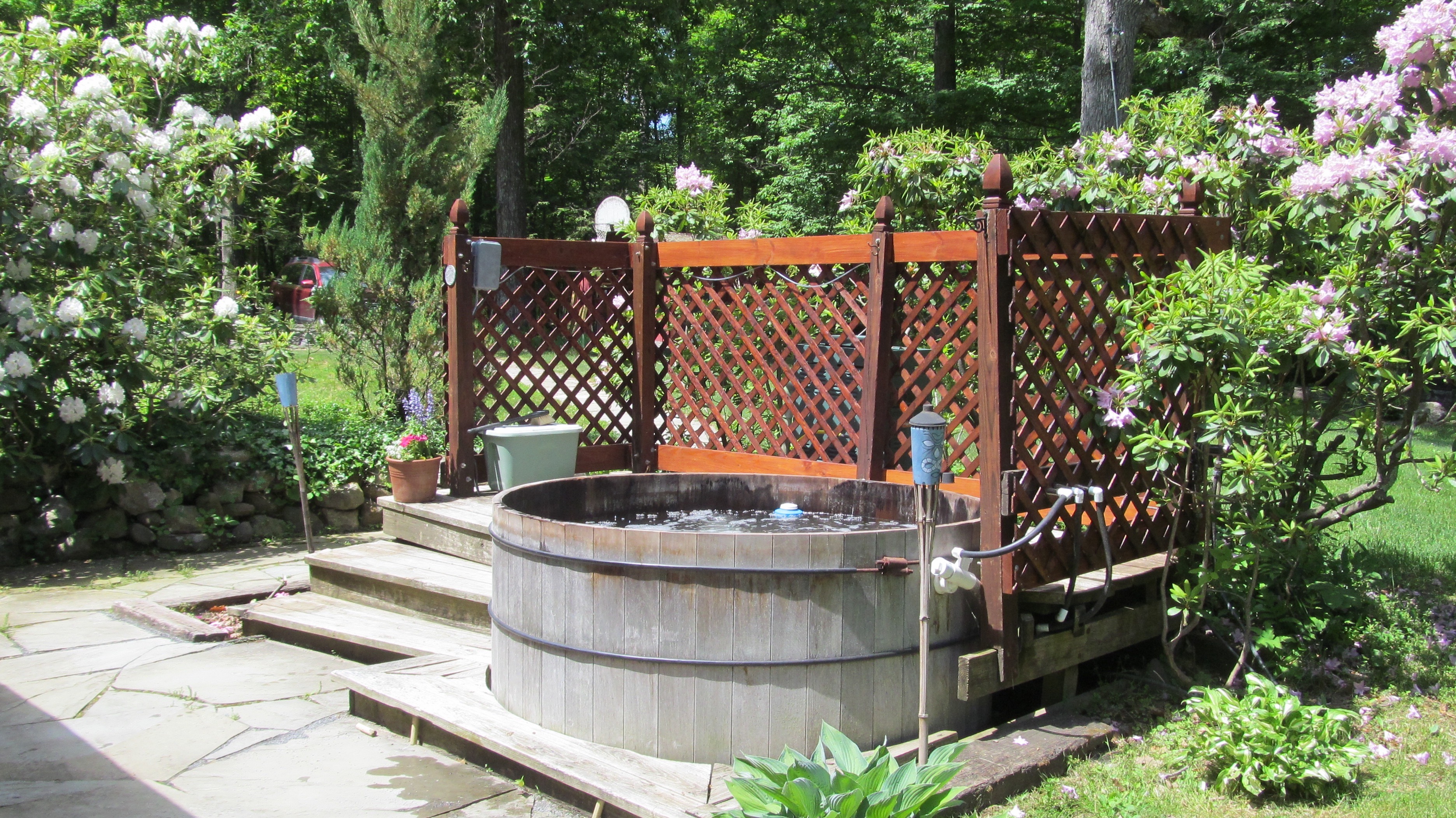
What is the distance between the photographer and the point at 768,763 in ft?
8.27

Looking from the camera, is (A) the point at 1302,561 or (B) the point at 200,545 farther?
(B) the point at 200,545

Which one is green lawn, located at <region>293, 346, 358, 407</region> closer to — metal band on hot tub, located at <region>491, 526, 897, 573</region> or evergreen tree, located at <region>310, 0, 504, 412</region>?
evergreen tree, located at <region>310, 0, 504, 412</region>

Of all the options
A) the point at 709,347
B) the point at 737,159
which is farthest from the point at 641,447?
the point at 737,159

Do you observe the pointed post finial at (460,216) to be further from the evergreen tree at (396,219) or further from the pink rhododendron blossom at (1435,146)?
the pink rhododendron blossom at (1435,146)

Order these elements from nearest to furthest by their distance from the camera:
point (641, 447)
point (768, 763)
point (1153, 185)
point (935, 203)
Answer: point (768, 763) < point (1153, 185) < point (935, 203) < point (641, 447)

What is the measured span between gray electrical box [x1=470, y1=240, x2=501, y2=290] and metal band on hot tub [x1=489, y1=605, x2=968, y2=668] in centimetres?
277

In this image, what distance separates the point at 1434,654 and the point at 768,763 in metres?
3.08

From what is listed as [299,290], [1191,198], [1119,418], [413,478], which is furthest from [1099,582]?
[299,290]

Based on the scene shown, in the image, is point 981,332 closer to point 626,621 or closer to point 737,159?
point 626,621

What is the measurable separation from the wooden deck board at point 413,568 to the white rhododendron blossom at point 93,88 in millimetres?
2959

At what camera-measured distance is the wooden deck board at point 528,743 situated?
282 centimetres

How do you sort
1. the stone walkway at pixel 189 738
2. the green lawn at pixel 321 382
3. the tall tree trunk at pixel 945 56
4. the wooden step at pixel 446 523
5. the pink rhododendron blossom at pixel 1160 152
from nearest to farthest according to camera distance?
the stone walkway at pixel 189 738 < the pink rhododendron blossom at pixel 1160 152 < the wooden step at pixel 446 523 < the green lawn at pixel 321 382 < the tall tree trunk at pixel 945 56

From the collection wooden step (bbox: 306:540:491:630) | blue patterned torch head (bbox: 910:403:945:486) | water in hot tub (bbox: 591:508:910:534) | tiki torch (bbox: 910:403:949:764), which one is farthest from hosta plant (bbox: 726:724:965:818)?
wooden step (bbox: 306:540:491:630)

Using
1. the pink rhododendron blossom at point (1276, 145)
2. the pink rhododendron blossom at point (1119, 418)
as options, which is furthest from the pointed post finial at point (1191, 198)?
the pink rhododendron blossom at point (1119, 418)
